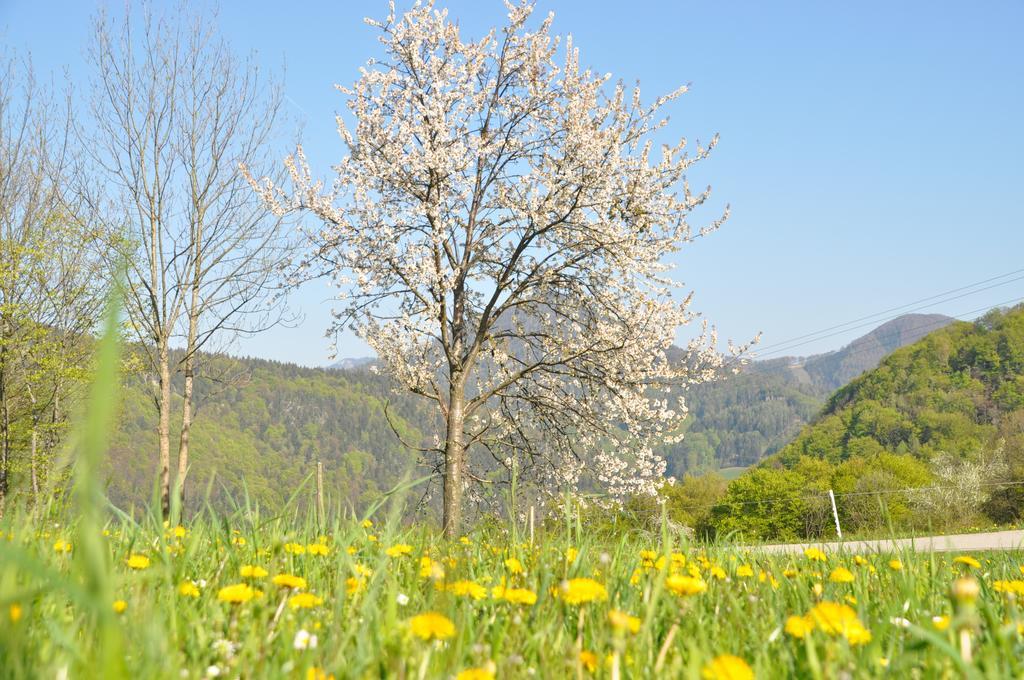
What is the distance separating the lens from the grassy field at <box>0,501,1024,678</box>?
1023 millimetres

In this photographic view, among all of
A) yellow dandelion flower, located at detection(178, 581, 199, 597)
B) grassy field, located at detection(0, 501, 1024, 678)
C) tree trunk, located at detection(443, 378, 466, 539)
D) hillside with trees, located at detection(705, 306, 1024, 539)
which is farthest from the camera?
hillside with trees, located at detection(705, 306, 1024, 539)

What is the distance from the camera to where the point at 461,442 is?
12445mm

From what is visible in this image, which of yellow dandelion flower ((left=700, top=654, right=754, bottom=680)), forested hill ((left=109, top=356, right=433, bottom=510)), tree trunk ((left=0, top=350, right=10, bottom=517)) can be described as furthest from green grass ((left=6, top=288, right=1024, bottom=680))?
forested hill ((left=109, top=356, right=433, bottom=510))

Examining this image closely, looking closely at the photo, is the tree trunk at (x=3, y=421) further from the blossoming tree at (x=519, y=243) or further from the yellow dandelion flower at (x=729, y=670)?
the yellow dandelion flower at (x=729, y=670)

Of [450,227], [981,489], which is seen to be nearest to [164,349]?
[450,227]

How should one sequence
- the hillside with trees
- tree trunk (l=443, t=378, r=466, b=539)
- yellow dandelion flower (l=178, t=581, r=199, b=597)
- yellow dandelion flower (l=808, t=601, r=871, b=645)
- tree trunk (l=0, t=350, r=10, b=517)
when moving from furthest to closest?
the hillside with trees → tree trunk (l=0, t=350, r=10, b=517) → tree trunk (l=443, t=378, r=466, b=539) → yellow dandelion flower (l=178, t=581, r=199, b=597) → yellow dandelion flower (l=808, t=601, r=871, b=645)

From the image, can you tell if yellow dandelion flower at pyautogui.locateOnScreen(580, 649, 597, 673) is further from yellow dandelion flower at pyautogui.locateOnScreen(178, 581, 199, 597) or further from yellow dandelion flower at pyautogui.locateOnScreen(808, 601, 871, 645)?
yellow dandelion flower at pyautogui.locateOnScreen(178, 581, 199, 597)

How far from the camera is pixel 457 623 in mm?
1330

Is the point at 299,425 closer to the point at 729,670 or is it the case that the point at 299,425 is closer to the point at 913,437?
the point at 913,437

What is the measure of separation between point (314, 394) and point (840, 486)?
440 ft

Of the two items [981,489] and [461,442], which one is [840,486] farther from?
[461,442]

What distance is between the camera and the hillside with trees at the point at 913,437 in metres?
37.7

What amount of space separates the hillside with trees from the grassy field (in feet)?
96.5

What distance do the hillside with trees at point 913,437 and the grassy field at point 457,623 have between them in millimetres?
29427
